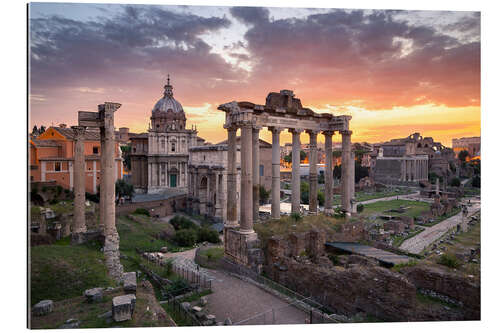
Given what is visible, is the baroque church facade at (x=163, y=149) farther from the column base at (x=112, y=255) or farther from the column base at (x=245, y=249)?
the column base at (x=245, y=249)

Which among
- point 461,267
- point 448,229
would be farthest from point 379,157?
point 461,267

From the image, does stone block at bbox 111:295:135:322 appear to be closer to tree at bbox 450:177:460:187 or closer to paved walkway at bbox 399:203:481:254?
paved walkway at bbox 399:203:481:254

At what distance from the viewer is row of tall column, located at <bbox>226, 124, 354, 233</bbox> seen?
1395cm

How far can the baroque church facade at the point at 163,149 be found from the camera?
46.4 m

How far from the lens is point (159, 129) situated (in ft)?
154

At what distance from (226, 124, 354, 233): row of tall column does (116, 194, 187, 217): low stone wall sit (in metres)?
21.4

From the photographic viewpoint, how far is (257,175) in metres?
17.1

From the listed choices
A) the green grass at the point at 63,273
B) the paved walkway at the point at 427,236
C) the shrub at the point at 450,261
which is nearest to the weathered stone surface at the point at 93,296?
the green grass at the point at 63,273

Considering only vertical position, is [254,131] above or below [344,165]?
above

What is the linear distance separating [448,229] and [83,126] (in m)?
32.1

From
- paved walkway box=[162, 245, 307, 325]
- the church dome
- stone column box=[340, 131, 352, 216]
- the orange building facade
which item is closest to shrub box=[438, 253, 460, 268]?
paved walkway box=[162, 245, 307, 325]

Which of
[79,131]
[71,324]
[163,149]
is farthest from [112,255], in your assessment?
[163,149]

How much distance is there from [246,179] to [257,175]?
3131 millimetres

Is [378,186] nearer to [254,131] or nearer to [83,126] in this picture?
[254,131]
